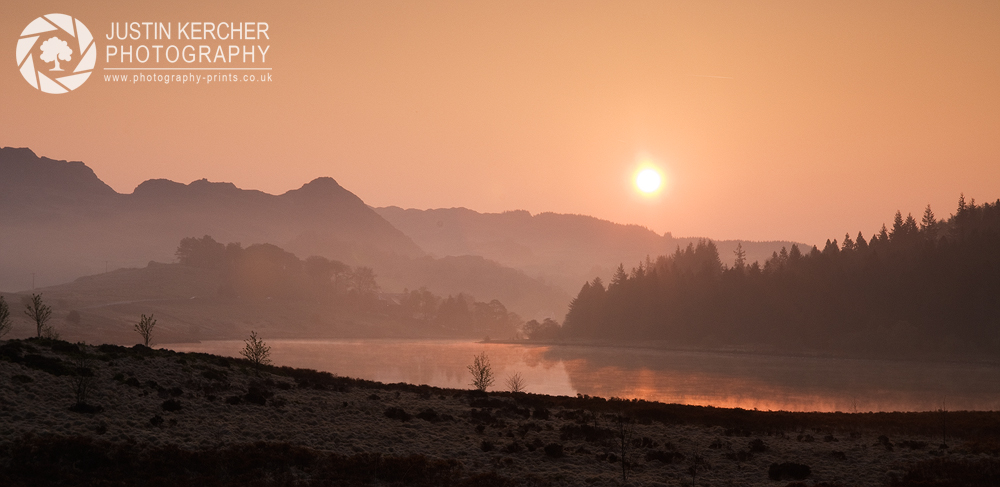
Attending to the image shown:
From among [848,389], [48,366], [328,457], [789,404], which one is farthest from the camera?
[848,389]

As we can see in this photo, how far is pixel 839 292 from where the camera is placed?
154250 mm

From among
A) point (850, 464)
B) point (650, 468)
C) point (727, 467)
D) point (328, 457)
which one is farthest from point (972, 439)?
point (328, 457)

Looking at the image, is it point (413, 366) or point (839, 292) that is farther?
point (839, 292)

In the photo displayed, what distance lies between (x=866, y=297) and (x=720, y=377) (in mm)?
56014

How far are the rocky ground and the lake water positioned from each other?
37560mm

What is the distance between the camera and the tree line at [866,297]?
13475 centimetres

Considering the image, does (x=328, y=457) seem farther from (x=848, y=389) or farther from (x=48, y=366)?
(x=848, y=389)

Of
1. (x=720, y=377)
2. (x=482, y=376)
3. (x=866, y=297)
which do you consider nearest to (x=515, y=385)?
(x=482, y=376)

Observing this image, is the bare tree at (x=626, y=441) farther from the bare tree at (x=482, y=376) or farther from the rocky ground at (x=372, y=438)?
the bare tree at (x=482, y=376)

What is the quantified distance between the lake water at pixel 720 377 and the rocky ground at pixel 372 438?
37560 mm

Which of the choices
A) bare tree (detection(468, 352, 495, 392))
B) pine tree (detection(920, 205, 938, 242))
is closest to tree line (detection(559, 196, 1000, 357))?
pine tree (detection(920, 205, 938, 242))

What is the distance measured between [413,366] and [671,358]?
59.6 m

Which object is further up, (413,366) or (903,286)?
(903,286)

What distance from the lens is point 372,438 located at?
3944 centimetres
